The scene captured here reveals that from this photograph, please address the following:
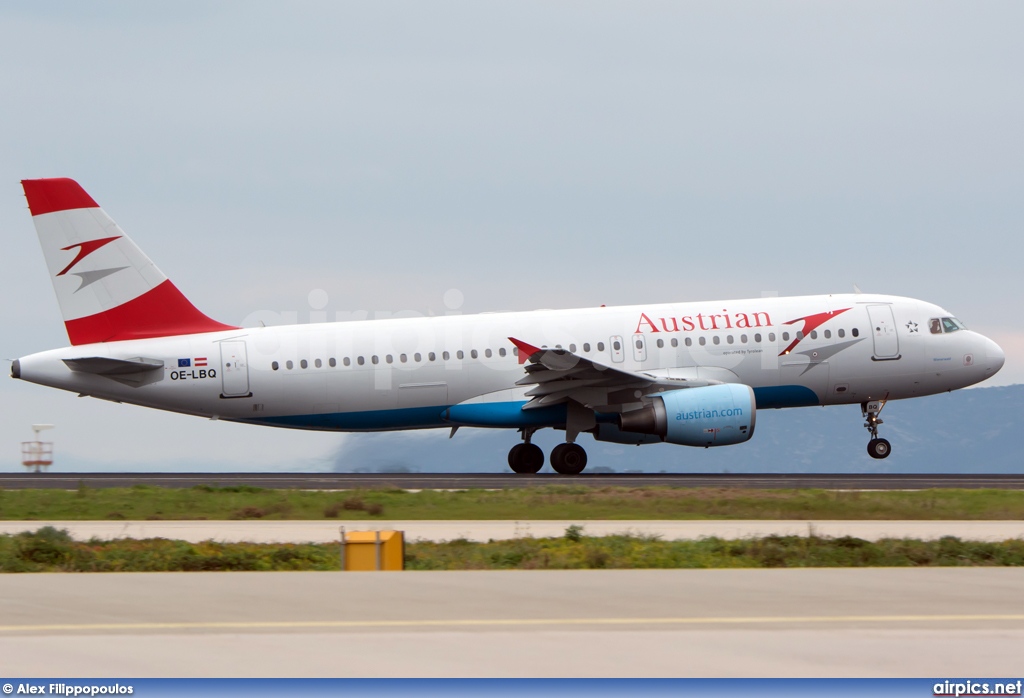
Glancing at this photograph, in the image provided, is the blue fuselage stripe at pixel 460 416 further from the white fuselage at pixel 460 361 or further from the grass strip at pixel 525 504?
the grass strip at pixel 525 504

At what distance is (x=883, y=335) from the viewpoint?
33.8 m

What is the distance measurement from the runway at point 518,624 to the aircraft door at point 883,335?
1996cm

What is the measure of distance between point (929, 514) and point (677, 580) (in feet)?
37.4

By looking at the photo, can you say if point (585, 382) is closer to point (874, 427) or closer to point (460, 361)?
point (460, 361)

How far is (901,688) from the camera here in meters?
7.91

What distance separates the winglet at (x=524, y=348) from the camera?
102 feet

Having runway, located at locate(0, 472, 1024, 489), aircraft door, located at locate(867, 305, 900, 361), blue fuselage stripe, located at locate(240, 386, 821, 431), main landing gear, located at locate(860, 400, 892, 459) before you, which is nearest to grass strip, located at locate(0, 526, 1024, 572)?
runway, located at locate(0, 472, 1024, 489)

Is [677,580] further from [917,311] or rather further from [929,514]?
[917,311]

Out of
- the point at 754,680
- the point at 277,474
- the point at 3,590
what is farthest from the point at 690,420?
the point at 754,680

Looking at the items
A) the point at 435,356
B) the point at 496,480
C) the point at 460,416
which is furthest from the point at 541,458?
the point at 435,356

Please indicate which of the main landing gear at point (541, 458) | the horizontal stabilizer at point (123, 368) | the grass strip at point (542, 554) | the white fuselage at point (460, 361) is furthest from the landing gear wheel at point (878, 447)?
the horizontal stabilizer at point (123, 368)

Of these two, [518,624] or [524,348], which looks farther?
[524,348]

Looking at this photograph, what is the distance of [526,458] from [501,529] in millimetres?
13277

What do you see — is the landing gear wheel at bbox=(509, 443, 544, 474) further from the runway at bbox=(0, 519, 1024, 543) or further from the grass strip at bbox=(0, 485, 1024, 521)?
the runway at bbox=(0, 519, 1024, 543)
